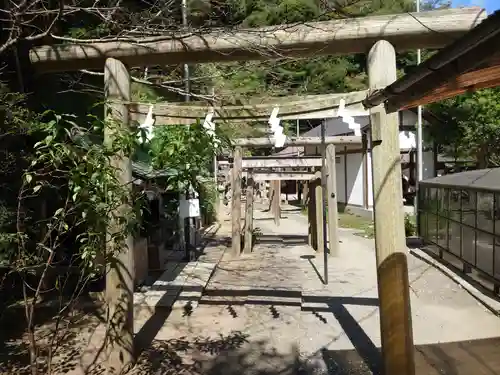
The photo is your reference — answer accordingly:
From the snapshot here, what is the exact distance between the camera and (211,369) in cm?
448

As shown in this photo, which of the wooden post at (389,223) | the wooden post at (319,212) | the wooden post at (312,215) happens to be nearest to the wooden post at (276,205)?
the wooden post at (312,215)

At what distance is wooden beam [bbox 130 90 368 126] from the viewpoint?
4289 millimetres

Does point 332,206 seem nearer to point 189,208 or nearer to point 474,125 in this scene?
point 189,208

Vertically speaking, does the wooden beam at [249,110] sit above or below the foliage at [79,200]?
above

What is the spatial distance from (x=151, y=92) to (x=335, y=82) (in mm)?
6500

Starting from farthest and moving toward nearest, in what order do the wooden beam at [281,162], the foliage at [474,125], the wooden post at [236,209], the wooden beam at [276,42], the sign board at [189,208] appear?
the foliage at [474,125], the wooden post at [236,209], the wooden beam at [281,162], the sign board at [189,208], the wooden beam at [276,42]

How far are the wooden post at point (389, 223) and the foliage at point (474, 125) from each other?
1111 centimetres

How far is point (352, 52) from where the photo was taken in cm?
412

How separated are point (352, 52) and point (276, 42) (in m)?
0.68

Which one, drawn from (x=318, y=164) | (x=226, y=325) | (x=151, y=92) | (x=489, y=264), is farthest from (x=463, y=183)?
(x=151, y=92)

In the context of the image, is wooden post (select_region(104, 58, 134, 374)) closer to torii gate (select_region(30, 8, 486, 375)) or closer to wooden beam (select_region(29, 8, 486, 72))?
torii gate (select_region(30, 8, 486, 375))

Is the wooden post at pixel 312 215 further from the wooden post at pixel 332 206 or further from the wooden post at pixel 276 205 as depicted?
the wooden post at pixel 276 205

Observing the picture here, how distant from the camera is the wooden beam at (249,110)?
14.1ft

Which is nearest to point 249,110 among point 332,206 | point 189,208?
point 189,208
